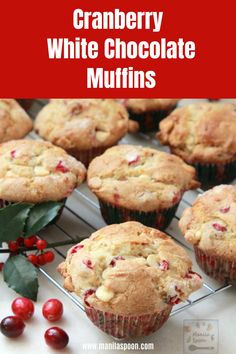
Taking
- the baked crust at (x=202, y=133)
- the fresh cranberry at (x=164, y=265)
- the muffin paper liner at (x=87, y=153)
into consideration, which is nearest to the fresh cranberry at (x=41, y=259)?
the fresh cranberry at (x=164, y=265)

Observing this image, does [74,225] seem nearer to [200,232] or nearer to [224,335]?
[200,232]

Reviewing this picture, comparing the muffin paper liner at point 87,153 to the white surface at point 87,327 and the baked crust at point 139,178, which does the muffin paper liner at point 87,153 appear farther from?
the white surface at point 87,327

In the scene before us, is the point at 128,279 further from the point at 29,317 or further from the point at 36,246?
the point at 36,246

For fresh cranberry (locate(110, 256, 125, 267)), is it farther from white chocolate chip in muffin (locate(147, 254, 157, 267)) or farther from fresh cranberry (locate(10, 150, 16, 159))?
fresh cranberry (locate(10, 150, 16, 159))

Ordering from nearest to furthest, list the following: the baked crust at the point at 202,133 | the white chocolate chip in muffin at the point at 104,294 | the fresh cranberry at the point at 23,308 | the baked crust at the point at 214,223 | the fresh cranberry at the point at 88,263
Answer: the white chocolate chip in muffin at the point at 104,294
the fresh cranberry at the point at 88,263
the fresh cranberry at the point at 23,308
the baked crust at the point at 214,223
the baked crust at the point at 202,133

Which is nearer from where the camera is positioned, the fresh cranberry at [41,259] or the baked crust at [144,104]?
the fresh cranberry at [41,259]

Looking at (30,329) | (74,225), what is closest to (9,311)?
(30,329)

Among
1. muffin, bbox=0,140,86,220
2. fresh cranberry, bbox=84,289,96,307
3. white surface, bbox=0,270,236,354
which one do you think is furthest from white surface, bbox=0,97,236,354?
muffin, bbox=0,140,86,220
